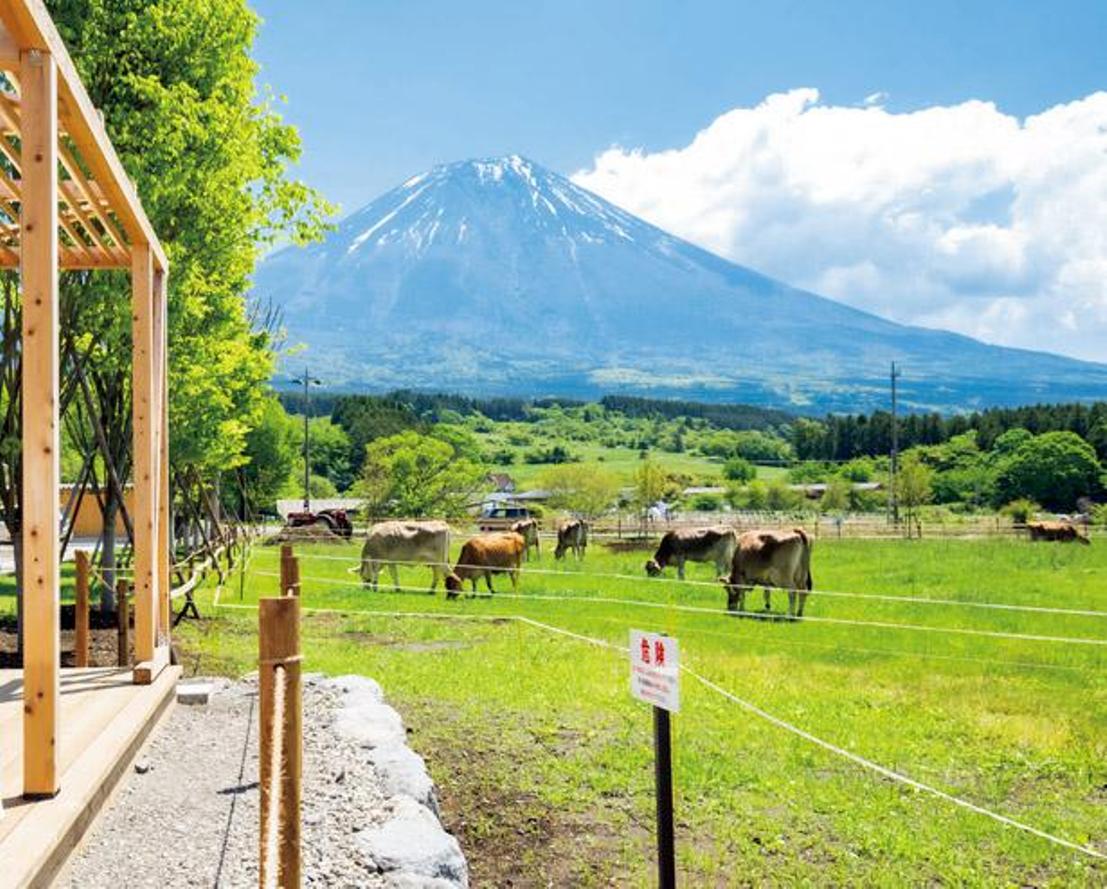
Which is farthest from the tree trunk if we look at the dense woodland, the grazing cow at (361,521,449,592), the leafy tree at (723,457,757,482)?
the leafy tree at (723,457,757,482)

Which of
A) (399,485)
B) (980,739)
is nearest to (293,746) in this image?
(980,739)

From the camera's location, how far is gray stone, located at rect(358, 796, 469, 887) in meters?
5.29

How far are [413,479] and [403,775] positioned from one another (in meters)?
47.0

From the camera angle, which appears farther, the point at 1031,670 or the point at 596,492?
the point at 596,492

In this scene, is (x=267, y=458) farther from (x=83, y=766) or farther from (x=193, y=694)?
(x=83, y=766)

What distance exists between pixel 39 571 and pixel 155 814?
1841 mm

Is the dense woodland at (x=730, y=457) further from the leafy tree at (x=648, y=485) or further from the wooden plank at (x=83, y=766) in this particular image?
the wooden plank at (x=83, y=766)

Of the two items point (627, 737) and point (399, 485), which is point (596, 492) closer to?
point (399, 485)

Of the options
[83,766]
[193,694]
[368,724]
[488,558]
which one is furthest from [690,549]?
[83,766]

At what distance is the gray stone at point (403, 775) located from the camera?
6.41m

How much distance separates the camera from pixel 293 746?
148 inches

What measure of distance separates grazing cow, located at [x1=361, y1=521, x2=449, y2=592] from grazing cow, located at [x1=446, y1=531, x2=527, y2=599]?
147cm

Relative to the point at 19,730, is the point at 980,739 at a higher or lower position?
lower

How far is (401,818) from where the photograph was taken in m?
5.90
